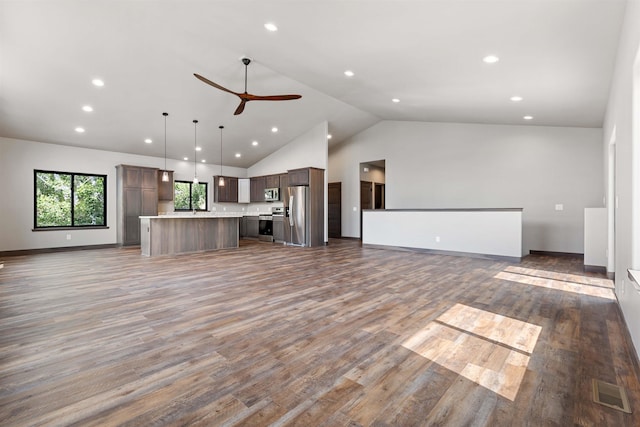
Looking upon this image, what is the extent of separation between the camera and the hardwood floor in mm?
1596

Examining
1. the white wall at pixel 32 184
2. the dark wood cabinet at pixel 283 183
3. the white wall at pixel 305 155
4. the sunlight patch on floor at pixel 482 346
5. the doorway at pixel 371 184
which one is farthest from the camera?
the doorway at pixel 371 184

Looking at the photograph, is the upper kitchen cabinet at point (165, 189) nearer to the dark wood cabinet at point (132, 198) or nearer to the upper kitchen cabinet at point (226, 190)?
the dark wood cabinet at point (132, 198)

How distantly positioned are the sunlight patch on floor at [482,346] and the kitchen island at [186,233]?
6.35 m

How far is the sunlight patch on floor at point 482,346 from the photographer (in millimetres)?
1922

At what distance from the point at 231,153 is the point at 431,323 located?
28.9 ft

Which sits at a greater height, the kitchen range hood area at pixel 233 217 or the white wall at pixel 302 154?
the white wall at pixel 302 154

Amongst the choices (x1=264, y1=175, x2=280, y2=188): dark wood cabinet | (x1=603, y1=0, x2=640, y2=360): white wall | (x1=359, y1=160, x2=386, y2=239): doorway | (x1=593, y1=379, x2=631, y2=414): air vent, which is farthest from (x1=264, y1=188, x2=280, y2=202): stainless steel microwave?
(x1=593, y1=379, x2=631, y2=414): air vent

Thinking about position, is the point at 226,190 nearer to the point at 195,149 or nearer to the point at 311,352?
the point at 195,149

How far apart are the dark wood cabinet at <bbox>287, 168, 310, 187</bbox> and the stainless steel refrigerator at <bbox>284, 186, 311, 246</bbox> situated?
0.74ft

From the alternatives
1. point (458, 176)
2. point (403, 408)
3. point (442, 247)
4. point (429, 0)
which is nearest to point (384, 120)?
point (458, 176)

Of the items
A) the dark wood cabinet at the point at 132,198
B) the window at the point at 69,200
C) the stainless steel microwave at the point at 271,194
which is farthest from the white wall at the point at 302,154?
the window at the point at 69,200

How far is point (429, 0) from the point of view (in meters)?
2.92

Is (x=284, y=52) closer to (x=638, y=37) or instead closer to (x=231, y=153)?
(x=638, y=37)

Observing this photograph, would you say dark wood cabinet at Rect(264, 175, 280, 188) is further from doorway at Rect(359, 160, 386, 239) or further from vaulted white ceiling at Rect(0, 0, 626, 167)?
doorway at Rect(359, 160, 386, 239)
